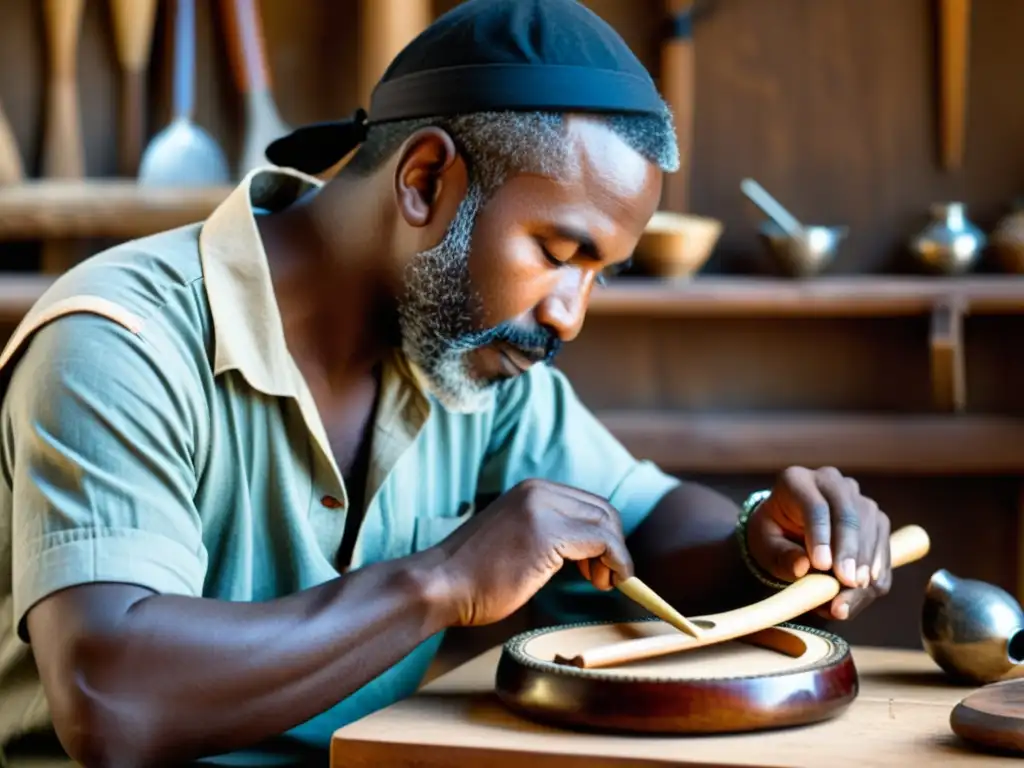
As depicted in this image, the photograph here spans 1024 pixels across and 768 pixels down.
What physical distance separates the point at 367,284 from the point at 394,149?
7.6 inches

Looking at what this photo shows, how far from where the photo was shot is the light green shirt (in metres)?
1.66

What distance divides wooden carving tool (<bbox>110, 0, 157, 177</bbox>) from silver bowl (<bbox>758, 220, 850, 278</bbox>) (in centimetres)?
139

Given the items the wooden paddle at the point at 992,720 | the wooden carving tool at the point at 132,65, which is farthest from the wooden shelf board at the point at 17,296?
the wooden paddle at the point at 992,720

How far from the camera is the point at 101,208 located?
300cm

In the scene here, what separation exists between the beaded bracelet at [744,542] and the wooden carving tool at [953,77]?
4.50 feet

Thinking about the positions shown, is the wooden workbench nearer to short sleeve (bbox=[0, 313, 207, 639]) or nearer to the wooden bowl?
short sleeve (bbox=[0, 313, 207, 639])

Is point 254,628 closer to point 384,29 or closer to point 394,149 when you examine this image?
point 394,149

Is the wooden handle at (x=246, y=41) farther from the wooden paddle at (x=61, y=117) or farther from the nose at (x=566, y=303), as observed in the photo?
the nose at (x=566, y=303)

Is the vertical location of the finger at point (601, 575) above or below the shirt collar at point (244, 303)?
below

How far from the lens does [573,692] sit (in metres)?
1.53

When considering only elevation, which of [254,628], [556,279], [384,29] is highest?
[384,29]

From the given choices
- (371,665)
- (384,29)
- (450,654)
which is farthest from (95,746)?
(384,29)

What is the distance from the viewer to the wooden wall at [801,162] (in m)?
3.19

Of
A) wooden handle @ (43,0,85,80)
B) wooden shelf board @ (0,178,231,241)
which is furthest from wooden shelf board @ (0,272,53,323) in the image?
wooden handle @ (43,0,85,80)
